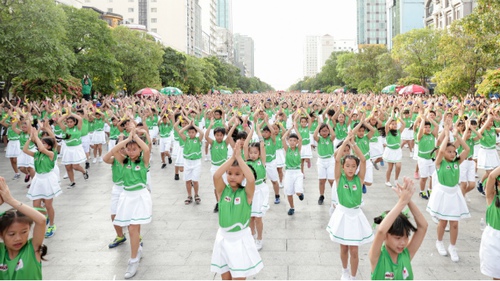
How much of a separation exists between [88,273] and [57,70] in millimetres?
16864

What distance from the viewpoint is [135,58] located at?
35531 mm

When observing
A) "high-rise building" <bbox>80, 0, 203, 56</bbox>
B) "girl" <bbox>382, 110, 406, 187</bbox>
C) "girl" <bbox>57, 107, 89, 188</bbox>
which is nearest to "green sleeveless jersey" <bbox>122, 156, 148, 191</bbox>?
"girl" <bbox>57, 107, 89, 188</bbox>

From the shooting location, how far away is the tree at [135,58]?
35.3 m

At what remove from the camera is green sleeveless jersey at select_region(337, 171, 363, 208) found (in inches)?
216

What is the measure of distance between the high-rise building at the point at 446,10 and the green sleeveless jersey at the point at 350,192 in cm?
4465

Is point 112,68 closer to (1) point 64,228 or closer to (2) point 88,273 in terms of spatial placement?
(1) point 64,228

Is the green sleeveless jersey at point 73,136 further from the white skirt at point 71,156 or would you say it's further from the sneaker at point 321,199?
the sneaker at point 321,199

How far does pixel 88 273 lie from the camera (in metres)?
5.91

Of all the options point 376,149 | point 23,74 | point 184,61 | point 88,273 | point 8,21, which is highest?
point 184,61

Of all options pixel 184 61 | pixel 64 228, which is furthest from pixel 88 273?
pixel 184 61

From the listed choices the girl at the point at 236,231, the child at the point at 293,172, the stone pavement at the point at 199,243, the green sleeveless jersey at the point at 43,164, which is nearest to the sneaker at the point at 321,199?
the stone pavement at the point at 199,243

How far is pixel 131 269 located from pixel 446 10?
56.0 metres

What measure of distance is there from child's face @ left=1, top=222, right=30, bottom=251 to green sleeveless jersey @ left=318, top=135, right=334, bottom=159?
6.99m

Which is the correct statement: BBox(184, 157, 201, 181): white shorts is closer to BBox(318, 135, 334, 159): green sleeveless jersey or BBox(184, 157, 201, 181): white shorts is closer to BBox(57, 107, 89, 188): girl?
BBox(318, 135, 334, 159): green sleeveless jersey
